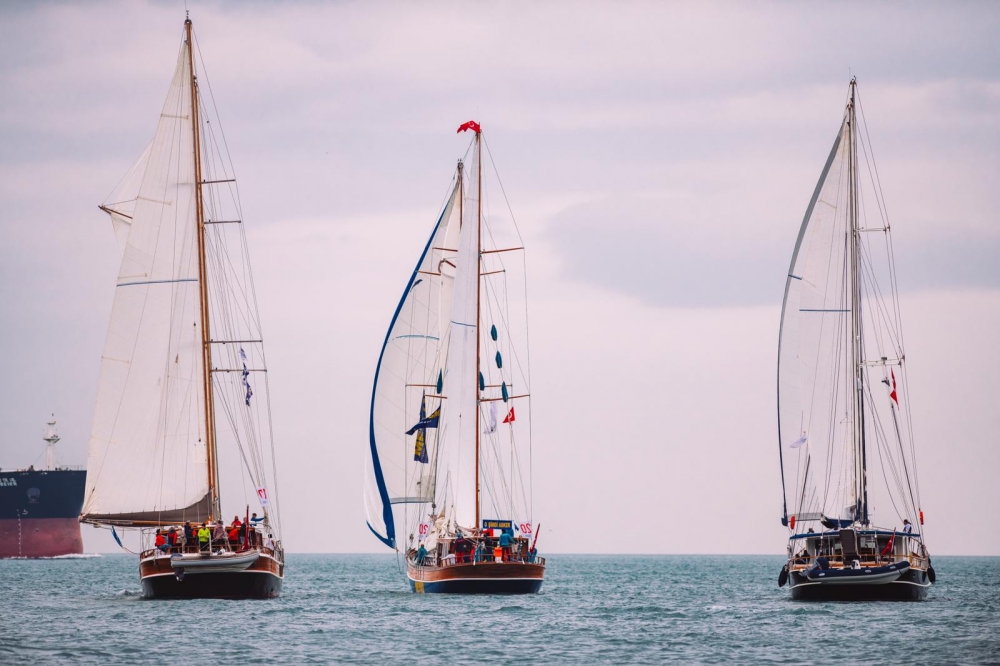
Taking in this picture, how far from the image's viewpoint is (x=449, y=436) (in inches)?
1966

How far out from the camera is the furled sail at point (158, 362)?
153 ft

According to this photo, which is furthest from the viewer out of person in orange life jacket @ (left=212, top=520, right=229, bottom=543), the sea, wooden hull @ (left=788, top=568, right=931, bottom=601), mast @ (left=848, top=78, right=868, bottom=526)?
mast @ (left=848, top=78, right=868, bottom=526)

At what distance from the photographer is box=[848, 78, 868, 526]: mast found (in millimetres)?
46562

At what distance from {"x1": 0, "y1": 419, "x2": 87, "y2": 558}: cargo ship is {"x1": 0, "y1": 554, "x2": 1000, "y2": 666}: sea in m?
75.3

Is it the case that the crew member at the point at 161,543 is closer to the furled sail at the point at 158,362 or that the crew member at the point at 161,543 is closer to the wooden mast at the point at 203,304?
the furled sail at the point at 158,362

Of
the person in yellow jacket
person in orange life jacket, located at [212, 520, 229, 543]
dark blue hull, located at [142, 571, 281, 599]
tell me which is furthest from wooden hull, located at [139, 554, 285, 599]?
person in orange life jacket, located at [212, 520, 229, 543]

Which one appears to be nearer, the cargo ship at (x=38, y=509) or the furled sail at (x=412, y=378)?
the furled sail at (x=412, y=378)

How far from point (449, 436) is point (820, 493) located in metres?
12.3

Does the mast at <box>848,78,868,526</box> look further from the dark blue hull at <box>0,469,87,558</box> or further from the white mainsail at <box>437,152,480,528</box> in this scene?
the dark blue hull at <box>0,469,87,558</box>

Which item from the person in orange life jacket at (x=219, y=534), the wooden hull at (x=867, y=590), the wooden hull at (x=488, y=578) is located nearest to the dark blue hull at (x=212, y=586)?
the person in orange life jacket at (x=219, y=534)

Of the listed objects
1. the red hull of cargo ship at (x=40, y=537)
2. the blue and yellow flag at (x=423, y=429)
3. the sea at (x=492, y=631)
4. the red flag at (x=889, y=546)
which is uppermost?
the blue and yellow flag at (x=423, y=429)

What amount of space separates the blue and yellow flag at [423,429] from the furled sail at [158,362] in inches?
341

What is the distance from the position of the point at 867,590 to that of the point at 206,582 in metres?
19.3

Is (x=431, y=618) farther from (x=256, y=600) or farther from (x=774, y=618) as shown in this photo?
(x=774, y=618)
